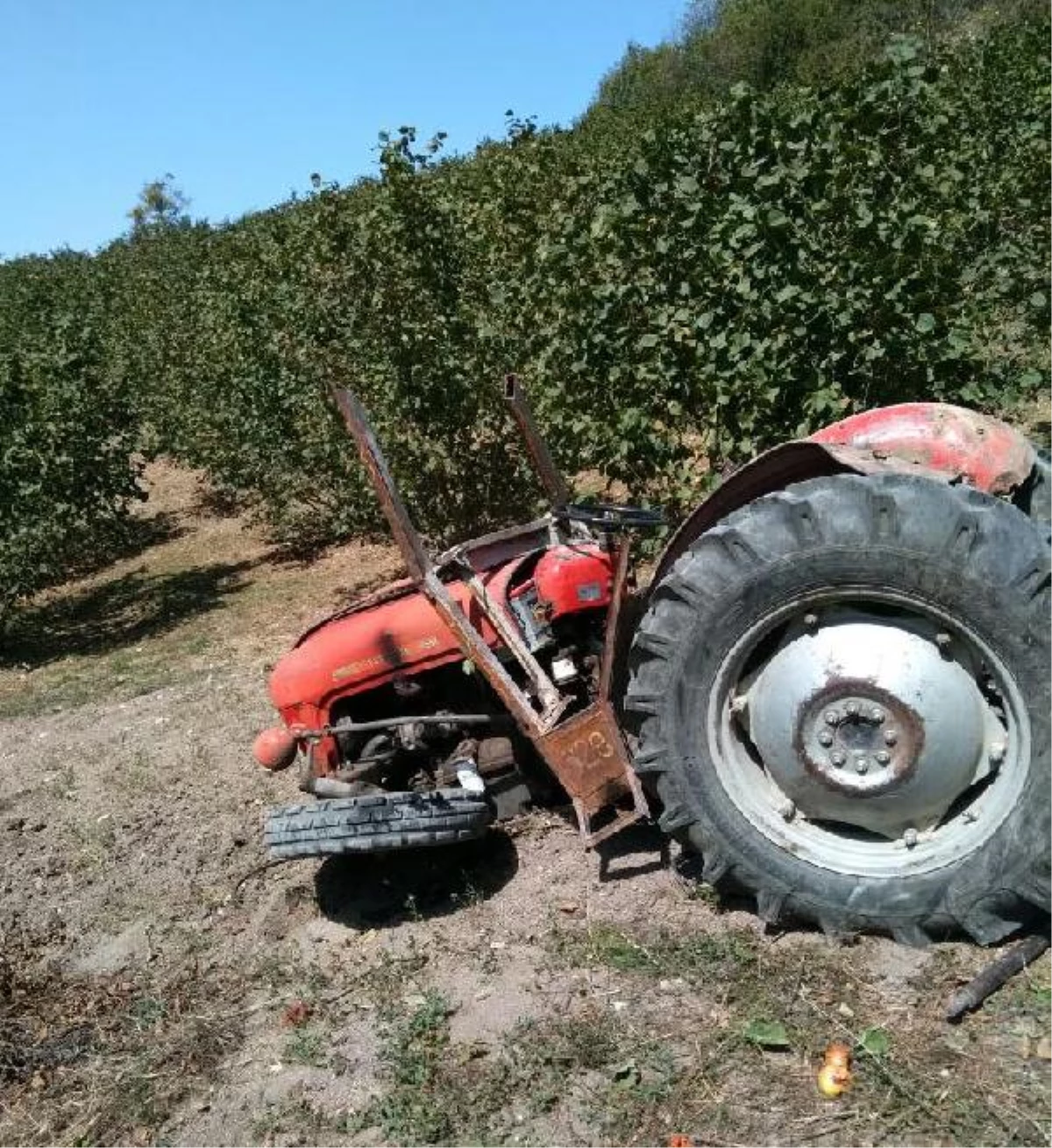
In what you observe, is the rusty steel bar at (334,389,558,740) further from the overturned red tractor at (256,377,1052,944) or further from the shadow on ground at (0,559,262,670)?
the shadow on ground at (0,559,262,670)

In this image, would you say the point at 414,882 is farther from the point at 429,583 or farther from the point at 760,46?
the point at 760,46

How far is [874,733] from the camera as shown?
3.33 metres

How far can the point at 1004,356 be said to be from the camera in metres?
6.23

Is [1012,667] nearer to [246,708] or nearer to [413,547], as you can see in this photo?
[413,547]

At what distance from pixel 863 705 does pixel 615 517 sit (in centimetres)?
107

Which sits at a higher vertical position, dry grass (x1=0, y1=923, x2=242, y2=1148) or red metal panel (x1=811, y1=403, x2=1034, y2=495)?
red metal panel (x1=811, y1=403, x2=1034, y2=495)

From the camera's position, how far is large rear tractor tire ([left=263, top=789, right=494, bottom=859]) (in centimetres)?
389

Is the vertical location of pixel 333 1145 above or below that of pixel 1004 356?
below

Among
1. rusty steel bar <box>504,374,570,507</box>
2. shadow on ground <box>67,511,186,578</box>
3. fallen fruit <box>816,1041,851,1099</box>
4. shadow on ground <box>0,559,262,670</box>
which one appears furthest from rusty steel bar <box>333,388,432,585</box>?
shadow on ground <box>67,511,186,578</box>

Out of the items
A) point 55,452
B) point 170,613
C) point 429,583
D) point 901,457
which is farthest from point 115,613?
point 901,457

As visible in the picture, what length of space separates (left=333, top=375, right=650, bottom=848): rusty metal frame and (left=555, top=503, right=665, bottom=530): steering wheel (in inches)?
3.9

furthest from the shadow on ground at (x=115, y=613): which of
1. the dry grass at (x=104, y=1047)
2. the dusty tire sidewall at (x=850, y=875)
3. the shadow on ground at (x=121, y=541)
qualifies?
the dusty tire sidewall at (x=850, y=875)

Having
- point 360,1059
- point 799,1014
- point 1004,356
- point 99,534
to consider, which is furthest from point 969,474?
point 99,534

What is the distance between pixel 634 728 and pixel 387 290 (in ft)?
17.1
